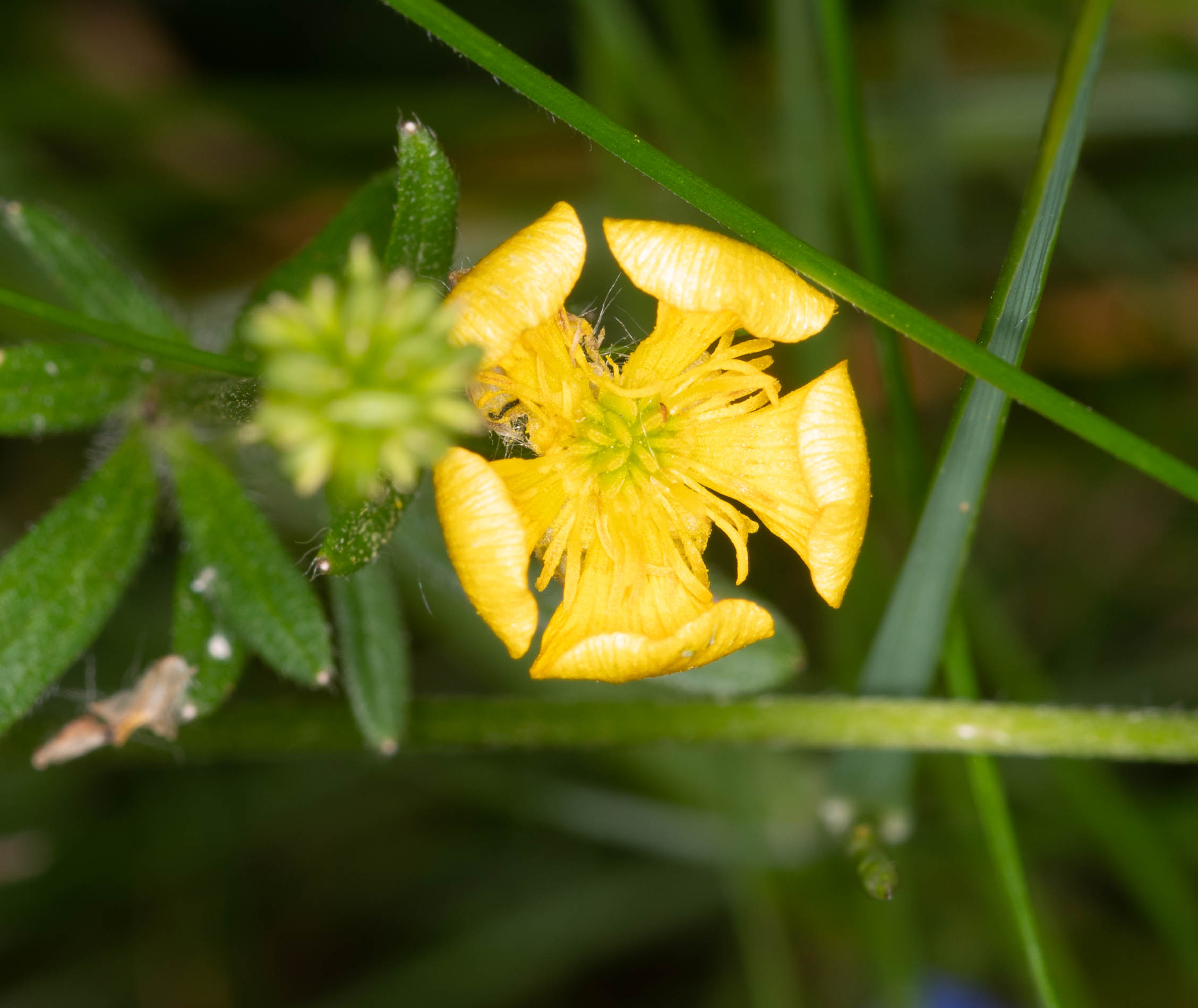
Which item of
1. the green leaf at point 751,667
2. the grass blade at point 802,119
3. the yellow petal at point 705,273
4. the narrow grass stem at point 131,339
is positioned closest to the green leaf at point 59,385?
the narrow grass stem at point 131,339

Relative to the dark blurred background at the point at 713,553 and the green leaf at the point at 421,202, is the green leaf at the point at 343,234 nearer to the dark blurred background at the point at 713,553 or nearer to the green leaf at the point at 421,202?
the green leaf at the point at 421,202

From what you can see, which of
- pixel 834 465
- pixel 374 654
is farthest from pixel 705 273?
pixel 374 654

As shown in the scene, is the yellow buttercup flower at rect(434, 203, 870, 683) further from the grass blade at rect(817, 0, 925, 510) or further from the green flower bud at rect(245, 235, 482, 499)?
the green flower bud at rect(245, 235, 482, 499)

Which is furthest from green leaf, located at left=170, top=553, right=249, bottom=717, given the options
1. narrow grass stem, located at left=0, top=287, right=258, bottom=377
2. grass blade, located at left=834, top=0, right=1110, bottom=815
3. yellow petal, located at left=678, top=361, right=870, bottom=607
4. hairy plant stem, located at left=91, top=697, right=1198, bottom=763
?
grass blade, located at left=834, top=0, right=1110, bottom=815

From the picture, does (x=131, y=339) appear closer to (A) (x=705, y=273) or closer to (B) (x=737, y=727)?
(A) (x=705, y=273)

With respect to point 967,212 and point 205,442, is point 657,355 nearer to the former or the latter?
point 205,442

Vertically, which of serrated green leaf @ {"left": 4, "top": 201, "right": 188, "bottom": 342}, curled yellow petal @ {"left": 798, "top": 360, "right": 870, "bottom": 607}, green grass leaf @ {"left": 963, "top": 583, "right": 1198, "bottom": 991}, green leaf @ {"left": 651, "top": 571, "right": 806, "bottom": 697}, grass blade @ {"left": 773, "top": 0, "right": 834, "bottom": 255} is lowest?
green grass leaf @ {"left": 963, "top": 583, "right": 1198, "bottom": 991}
